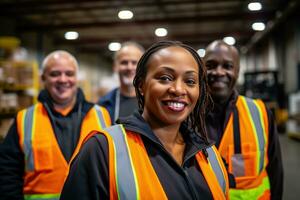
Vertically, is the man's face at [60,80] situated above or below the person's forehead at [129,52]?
below

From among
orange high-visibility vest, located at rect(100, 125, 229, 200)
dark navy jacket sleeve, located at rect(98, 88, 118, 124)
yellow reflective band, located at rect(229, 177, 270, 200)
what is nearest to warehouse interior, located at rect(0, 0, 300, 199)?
dark navy jacket sleeve, located at rect(98, 88, 118, 124)

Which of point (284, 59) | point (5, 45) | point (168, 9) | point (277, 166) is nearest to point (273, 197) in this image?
point (277, 166)

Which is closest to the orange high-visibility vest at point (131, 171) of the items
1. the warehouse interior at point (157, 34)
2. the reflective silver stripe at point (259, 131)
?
the reflective silver stripe at point (259, 131)

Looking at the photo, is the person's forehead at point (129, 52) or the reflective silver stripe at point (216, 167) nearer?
the reflective silver stripe at point (216, 167)

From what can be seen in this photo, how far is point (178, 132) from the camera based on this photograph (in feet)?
5.84

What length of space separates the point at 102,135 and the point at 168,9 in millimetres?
Result: 11149

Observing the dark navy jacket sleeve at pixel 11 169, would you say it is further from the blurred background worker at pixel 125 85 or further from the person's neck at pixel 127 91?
the person's neck at pixel 127 91

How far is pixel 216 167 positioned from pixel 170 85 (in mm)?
525

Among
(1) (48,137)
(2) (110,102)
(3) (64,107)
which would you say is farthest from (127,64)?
(1) (48,137)

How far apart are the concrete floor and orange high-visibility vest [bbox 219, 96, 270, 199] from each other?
3.13 metres

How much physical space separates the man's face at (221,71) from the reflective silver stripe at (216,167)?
717mm

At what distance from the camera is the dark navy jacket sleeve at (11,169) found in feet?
8.01

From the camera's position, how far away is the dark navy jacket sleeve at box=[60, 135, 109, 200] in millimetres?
1337

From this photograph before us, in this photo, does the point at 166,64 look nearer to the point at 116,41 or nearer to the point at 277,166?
the point at 277,166
